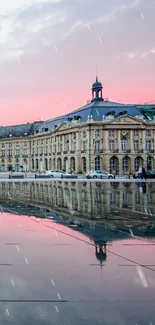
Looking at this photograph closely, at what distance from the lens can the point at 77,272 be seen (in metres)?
5.68

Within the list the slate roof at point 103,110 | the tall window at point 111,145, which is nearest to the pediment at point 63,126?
the slate roof at point 103,110

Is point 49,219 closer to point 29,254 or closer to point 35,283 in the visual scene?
point 29,254

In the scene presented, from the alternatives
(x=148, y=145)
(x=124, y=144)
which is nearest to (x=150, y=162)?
(x=148, y=145)

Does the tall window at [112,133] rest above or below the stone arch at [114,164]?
above

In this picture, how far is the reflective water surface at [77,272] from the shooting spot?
4.09 metres

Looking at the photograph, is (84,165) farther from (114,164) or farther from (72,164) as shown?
(114,164)

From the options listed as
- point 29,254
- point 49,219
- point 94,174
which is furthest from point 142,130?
point 29,254

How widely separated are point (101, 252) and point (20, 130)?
101m

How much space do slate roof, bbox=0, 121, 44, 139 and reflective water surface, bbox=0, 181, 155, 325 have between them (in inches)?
3664

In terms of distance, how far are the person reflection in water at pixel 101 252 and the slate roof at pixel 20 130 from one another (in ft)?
311

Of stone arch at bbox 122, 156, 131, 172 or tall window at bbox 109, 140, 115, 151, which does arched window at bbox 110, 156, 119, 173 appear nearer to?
stone arch at bbox 122, 156, 131, 172

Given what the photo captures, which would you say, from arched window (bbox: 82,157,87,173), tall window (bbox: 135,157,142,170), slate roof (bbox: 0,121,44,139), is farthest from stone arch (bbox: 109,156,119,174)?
slate roof (bbox: 0,121,44,139)

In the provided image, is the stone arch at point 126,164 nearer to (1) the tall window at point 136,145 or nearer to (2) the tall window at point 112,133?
(1) the tall window at point 136,145

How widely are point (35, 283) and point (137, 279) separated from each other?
168cm
